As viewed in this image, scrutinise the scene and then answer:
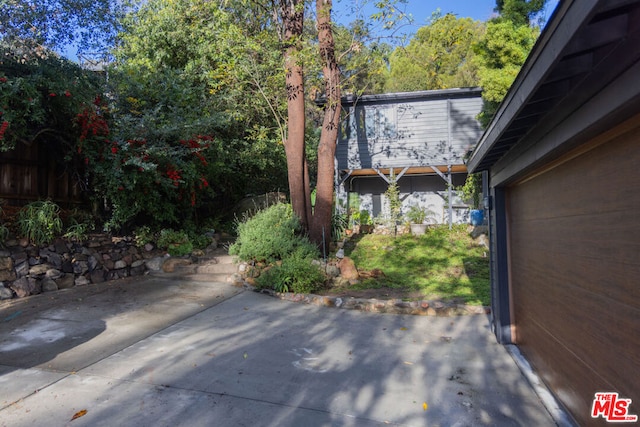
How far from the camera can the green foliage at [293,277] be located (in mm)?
6324

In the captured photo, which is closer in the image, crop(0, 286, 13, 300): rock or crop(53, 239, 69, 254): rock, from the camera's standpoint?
crop(0, 286, 13, 300): rock

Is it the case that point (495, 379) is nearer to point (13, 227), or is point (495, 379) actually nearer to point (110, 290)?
point (110, 290)

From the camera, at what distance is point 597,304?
2.10m

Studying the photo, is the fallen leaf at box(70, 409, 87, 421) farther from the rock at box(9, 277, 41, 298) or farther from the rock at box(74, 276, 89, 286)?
the rock at box(74, 276, 89, 286)

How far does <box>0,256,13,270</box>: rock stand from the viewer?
18.7 feet

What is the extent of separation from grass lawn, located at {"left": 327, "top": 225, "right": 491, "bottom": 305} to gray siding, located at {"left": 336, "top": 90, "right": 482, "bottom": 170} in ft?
9.33

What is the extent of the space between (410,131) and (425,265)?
636cm

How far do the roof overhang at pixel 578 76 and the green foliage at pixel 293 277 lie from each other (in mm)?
4317

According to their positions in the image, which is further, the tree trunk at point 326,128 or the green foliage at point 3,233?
the tree trunk at point 326,128

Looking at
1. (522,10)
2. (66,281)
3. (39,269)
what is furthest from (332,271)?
(522,10)

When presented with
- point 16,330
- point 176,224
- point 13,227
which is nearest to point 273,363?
point 16,330

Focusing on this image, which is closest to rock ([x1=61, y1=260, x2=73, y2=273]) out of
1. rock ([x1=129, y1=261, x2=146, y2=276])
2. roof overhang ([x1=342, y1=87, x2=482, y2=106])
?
rock ([x1=129, y1=261, x2=146, y2=276])

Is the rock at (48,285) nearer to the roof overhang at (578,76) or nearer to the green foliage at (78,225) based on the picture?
the green foliage at (78,225)

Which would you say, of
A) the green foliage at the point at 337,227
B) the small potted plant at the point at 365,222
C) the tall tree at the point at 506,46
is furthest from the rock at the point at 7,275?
the tall tree at the point at 506,46
